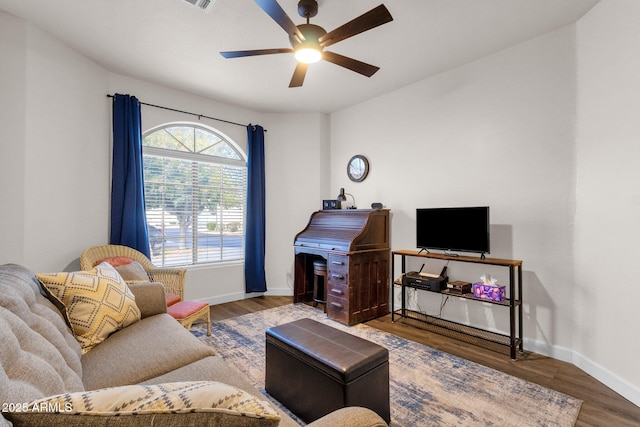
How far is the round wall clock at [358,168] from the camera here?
4.25 m

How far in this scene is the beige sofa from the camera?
1.95 ft

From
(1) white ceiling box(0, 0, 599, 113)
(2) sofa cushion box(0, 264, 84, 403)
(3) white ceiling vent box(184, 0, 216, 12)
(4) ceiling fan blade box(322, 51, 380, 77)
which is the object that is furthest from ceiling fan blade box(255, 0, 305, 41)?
(2) sofa cushion box(0, 264, 84, 403)

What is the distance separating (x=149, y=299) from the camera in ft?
7.11

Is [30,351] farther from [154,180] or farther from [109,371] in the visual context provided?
[154,180]

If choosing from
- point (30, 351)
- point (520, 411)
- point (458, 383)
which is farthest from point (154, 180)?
point (520, 411)

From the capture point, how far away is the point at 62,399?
23.8 inches

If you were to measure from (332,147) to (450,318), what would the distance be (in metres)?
2.98

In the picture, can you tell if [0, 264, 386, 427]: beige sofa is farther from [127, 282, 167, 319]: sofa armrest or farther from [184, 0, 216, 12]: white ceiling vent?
[184, 0, 216, 12]: white ceiling vent

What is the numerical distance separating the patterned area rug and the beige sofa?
0.83 metres

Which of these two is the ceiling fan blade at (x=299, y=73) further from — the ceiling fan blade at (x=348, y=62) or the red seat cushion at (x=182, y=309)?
the red seat cushion at (x=182, y=309)

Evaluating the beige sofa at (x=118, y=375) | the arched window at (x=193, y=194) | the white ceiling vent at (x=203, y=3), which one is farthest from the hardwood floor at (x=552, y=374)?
the white ceiling vent at (x=203, y=3)

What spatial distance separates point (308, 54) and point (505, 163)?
2212mm

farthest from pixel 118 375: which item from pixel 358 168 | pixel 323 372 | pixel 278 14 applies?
pixel 358 168

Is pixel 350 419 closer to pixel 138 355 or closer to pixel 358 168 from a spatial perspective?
pixel 138 355
